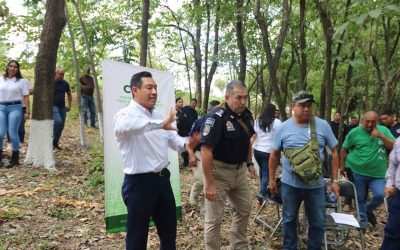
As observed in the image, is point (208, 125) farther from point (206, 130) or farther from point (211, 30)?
point (211, 30)

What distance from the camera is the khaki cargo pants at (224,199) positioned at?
14.2 feet

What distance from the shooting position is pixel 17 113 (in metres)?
7.32

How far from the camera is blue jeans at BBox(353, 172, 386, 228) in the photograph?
6230 mm

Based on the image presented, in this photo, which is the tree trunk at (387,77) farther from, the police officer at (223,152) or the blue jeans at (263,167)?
the police officer at (223,152)

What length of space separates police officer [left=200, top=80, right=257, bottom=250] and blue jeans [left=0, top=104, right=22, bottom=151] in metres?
4.58

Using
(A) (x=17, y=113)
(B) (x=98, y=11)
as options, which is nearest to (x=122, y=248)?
(A) (x=17, y=113)

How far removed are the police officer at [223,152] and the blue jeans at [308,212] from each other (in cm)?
57

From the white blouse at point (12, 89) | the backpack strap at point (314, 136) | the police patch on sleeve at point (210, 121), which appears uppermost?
the white blouse at point (12, 89)

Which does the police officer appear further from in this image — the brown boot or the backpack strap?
the brown boot

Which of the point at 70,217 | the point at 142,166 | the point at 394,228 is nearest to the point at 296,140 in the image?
the point at 394,228

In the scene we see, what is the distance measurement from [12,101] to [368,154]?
20.8ft

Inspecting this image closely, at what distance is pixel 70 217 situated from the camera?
18.3 ft

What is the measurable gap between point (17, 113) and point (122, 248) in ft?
12.7

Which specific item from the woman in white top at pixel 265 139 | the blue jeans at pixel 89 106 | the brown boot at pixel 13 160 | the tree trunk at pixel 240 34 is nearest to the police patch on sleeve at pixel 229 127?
the woman in white top at pixel 265 139
